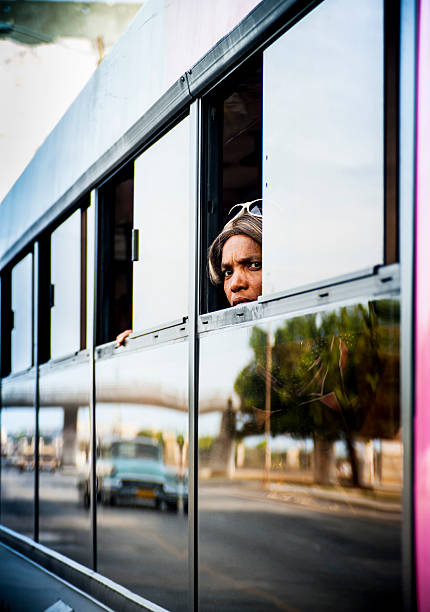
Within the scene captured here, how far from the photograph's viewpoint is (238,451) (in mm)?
2965

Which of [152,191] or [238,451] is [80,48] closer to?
[152,191]

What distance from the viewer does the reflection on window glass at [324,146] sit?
2287 millimetres

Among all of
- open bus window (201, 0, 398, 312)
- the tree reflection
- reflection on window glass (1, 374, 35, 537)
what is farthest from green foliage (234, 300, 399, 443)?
reflection on window glass (1, 374, 35, 537)

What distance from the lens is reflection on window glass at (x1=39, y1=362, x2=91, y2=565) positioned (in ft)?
15.4

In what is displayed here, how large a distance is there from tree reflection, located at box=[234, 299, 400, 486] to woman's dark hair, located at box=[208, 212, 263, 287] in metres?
0.53

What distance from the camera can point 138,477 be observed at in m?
3.89

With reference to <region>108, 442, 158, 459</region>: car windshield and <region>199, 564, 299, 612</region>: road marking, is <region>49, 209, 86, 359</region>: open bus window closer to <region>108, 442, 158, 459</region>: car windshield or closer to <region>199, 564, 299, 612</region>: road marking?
<region>108, 442, 158, 459</region>: car windshield

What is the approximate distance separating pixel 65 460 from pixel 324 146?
10.3 ft

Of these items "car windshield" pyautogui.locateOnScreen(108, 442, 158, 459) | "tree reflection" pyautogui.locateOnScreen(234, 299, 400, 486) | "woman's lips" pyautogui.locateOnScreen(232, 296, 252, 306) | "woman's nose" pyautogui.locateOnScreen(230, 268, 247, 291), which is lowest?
"car windshield" pyautogui.locateOnScreen(108, 442, 158, 459)

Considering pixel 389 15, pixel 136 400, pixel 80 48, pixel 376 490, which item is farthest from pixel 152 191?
pixel 80 48

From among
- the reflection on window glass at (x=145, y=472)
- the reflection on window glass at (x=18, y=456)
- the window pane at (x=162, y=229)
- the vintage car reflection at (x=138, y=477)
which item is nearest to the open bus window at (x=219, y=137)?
the window pane at (x=162, y=229)

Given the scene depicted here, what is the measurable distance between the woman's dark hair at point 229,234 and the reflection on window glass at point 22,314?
3.34 m

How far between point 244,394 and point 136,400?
3.55 feet

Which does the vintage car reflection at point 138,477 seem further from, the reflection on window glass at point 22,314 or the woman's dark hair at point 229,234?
the reflection on window glass at point 22,314
